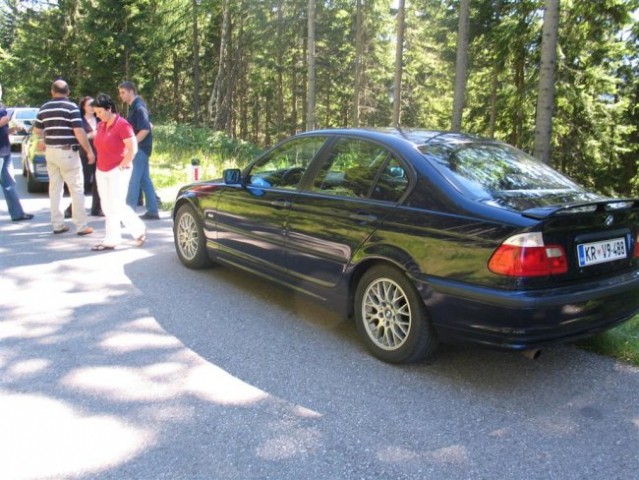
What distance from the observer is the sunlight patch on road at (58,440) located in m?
2.67

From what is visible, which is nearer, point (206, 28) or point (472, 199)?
point (472, 199)

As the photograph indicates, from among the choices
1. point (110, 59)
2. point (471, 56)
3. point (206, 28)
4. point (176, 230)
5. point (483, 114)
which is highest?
point (206, 28)

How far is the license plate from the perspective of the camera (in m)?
3.39

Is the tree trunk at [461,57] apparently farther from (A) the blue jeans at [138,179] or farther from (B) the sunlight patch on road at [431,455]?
(B) the sunlight patch on road at [431,455]

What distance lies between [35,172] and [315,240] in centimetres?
914

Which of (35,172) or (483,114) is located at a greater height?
(483,114)

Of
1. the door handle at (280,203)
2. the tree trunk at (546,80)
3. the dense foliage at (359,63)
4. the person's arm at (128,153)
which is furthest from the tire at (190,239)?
the dense foliage at (359,63)

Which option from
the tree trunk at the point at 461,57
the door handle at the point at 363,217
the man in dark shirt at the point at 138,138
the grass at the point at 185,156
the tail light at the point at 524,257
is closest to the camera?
the tail light at the point at 524,257

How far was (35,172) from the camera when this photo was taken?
37.0 feet

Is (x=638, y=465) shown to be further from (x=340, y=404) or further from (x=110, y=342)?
(x=110, y=342)

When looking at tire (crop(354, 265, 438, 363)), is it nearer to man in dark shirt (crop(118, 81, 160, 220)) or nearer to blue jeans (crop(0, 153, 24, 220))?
man in dark shirt (crop(118, 81, 160, 220))

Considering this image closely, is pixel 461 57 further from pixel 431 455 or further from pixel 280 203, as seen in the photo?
pixel 431 455

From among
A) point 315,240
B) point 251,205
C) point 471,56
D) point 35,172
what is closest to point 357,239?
point 315,240

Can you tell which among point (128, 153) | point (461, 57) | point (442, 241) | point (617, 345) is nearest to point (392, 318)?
point (442, 241)
